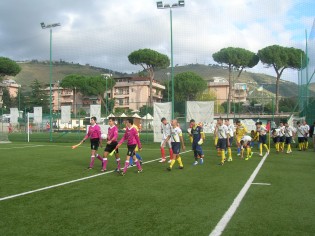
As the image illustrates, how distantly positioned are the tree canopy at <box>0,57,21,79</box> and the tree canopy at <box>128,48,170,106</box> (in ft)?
90.6

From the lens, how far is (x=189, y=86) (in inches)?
2854

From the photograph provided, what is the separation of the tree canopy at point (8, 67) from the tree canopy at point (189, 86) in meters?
34.8

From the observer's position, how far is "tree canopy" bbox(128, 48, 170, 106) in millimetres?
65625

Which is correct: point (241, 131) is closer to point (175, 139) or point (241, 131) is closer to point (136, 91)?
point (175, 139)

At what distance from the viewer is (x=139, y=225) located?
5715 millimetres

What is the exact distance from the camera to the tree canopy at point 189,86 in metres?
69.6

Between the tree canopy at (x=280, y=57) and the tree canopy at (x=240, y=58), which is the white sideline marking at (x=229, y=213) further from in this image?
the tree canopy at (x=240, y=58)

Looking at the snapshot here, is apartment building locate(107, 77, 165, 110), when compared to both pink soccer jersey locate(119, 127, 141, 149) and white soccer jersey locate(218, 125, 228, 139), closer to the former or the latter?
white soccer jersey locate(218, 125, 228, 139)

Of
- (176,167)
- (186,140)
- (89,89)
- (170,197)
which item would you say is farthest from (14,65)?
(170,197)

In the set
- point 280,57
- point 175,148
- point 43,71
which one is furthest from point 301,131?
point 43,71

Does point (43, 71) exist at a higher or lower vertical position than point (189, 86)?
higher

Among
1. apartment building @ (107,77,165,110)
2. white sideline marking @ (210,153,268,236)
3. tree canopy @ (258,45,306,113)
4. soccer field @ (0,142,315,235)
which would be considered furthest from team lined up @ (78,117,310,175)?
apartment building @ (107,77,165,110)

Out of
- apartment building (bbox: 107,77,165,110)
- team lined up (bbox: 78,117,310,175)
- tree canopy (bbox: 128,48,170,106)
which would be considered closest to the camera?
team lined up (bbox: 78,117,310,175)

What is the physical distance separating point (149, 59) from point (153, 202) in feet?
199
